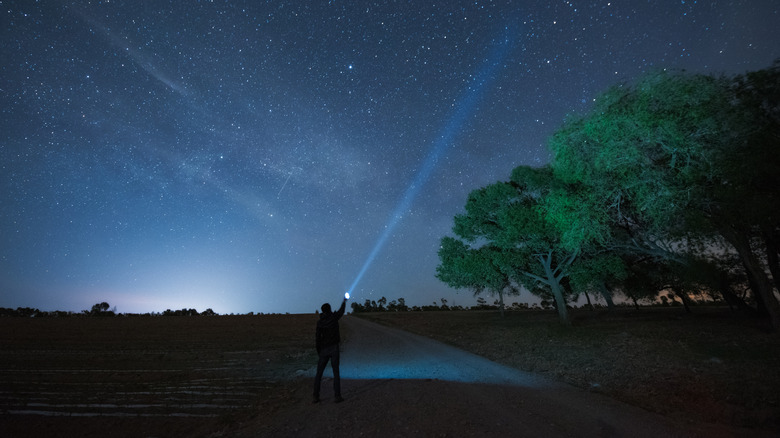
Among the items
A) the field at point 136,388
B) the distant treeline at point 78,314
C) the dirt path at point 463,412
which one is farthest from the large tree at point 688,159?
the distant treeline at point 78,314

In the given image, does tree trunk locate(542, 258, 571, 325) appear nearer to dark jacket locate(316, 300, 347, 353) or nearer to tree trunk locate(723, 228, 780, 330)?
tree trunk locate(723, 228, 780, 330)

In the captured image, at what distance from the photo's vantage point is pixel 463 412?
7.16 meters

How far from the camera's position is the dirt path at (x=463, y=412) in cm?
621

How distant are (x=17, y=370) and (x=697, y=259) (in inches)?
1387

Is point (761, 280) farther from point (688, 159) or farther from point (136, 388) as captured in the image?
point (136, 388)

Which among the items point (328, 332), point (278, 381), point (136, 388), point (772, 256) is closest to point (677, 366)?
point (328, 332)

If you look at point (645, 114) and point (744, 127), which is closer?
point (744, 127)

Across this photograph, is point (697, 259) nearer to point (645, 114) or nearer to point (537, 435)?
point (645, 114)

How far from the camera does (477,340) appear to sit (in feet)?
69.3

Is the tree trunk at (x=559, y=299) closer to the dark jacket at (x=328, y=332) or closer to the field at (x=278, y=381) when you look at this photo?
the field at (x=278, y=381)

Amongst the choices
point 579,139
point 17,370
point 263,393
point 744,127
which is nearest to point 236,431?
point 263,393

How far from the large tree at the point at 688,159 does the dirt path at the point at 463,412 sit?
11.8 m

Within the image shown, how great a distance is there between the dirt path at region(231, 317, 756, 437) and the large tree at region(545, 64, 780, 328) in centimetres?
1182

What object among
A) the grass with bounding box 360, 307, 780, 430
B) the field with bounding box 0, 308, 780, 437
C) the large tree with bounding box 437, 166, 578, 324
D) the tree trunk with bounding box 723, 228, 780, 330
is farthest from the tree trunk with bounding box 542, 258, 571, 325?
the tree trunk with bounding box 723, 228, 780, 330
